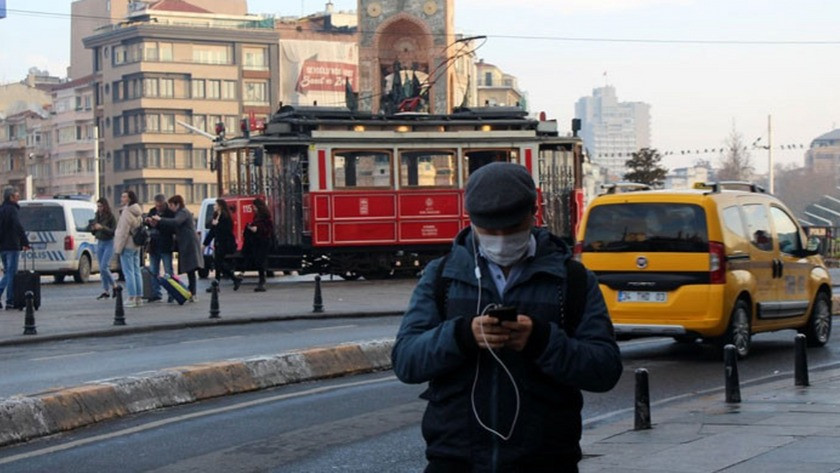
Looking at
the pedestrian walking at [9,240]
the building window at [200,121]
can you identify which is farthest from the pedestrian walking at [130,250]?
the building window at [200,121]

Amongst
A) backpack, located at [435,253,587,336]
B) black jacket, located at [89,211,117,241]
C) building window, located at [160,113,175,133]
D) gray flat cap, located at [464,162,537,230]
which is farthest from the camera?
building window, located at [160,113,175,133]

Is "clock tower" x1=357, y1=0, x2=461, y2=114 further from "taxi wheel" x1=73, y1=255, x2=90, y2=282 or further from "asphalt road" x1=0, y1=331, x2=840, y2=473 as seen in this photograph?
"asphalt road" x1=0, y1=331, x2=840, y2=473

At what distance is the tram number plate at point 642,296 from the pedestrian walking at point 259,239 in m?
13.0

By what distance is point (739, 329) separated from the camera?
15898 millimetres

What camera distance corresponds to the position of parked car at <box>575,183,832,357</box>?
610 inches

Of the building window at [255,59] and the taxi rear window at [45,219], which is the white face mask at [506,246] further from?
the building window at [255,59]

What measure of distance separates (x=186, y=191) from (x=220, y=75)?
10.8m

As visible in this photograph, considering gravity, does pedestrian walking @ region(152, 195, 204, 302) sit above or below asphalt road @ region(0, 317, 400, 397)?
above

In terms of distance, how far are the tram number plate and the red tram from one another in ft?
57.9

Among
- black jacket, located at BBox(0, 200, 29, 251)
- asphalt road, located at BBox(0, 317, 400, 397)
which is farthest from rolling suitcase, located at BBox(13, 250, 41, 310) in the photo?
asphalt road, located at BBox(0, 317, 400, 397)

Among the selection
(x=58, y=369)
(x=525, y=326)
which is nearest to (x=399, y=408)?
(x=58, y=369)

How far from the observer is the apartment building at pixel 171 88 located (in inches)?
5128

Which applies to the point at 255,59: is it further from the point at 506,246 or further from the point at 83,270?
the point at 506,246

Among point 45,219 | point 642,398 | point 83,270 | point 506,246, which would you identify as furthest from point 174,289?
point 506,246
